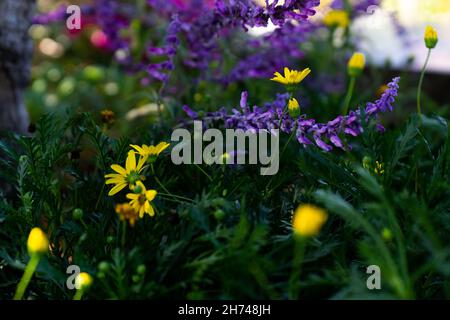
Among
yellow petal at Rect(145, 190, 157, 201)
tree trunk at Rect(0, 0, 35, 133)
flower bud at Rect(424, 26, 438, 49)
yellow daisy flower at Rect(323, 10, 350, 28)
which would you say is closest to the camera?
yellow petal at Rect(145, 190, 157, 201)

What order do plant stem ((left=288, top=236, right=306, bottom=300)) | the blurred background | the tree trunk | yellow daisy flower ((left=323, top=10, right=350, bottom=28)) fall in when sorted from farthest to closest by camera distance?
1. the blurred background
2. yellow daisy flower ((left=323, top=10, right=350, bottom=28))
3. the tree trunk
4. plant stem ((left=288, top=236, right=306, bottom=300))

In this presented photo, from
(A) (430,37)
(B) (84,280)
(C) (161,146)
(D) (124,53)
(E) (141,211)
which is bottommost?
(B) (84,280)

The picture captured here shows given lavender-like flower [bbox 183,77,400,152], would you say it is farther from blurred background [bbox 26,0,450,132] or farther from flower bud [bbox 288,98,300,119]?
blurred background [bbox 26,0,450,132]

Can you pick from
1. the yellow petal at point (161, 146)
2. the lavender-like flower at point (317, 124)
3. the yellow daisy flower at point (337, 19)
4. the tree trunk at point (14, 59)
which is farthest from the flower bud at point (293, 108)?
the yellow daisy flower at point (337, 19)

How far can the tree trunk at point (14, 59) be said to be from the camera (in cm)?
153

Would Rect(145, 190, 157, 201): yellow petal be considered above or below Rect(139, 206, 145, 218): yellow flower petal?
above

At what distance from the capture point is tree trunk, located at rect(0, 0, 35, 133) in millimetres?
1533

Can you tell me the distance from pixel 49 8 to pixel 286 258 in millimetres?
3320

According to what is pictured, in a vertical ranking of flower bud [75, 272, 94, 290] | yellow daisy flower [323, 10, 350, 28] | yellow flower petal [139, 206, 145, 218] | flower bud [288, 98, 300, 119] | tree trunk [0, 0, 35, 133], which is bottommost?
flower bud [75, 272, 94, 290]

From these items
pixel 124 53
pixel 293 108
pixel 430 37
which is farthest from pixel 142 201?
pixel 124 53

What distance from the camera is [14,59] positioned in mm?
1591

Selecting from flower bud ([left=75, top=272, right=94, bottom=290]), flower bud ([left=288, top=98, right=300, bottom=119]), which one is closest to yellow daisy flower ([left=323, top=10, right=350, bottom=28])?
flower bud ([left=288, top=98, right=300, bottom=119])

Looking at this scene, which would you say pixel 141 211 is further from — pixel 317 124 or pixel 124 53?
pixel 124 53
